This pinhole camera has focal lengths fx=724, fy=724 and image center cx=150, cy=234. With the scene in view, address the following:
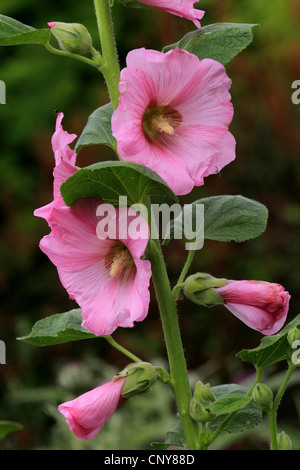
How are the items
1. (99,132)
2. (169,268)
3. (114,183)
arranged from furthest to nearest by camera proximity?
Answer: (169,268), (99,132), (114,183)

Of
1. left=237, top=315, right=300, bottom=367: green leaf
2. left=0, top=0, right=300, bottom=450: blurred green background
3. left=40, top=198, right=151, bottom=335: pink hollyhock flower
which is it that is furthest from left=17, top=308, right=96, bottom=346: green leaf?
left=0, top=0, right=300, bottom=450: blurred green background

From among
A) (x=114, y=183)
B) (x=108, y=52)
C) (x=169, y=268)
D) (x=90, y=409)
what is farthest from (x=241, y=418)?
(x=169, y=268)

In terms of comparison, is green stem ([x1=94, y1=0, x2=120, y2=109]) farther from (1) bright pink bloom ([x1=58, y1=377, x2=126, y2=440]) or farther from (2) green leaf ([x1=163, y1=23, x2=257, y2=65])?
(1) bright pink bloom ([x1=58, y1=377, x2=126, y2=440])

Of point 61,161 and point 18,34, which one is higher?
point 18,34

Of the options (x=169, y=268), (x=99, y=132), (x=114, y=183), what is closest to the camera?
(x=114, y=183)

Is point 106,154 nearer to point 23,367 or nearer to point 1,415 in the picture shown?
point 23,367

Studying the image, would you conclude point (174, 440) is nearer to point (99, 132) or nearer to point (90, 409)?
point (90, 409)

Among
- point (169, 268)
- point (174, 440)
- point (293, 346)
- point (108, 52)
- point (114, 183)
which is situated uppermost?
point (108, 52)
